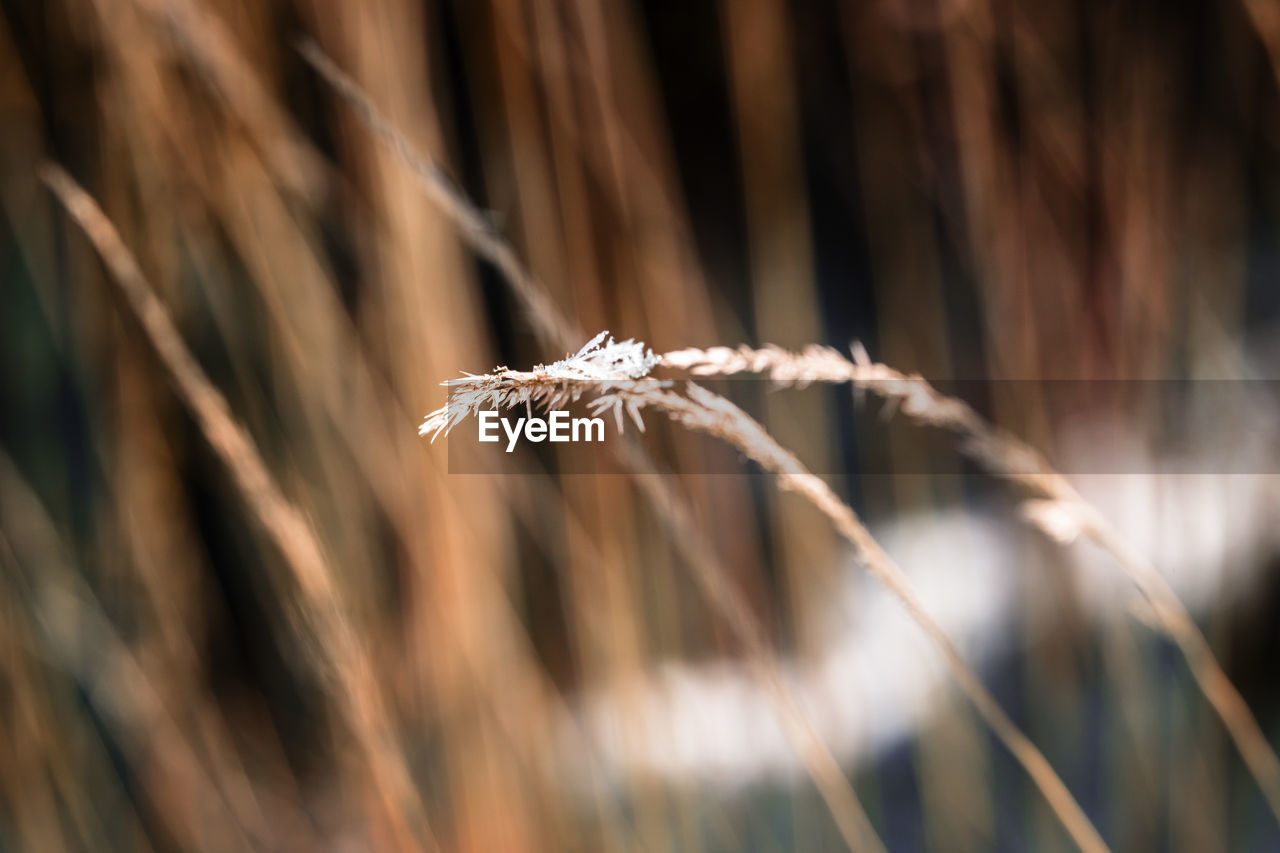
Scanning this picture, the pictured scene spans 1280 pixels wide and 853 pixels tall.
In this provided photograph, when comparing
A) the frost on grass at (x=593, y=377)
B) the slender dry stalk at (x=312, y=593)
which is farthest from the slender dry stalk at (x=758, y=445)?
the slender dry stalk at (x=312, y=593)

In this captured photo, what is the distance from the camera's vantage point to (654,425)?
55 cm

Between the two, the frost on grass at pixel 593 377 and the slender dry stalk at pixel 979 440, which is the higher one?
the frost on grass at pixel 593 377

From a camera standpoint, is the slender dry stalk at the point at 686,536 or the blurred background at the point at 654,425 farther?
the blurred background at the point at 654,425

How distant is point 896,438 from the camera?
583 millimetres

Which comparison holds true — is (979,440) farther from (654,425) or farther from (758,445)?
(654,425)

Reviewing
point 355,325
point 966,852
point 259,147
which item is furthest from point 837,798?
point 259,147

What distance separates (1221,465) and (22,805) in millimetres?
1050

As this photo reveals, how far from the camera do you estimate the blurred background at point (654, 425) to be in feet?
1.74

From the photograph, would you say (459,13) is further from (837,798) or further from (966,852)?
(966,852)

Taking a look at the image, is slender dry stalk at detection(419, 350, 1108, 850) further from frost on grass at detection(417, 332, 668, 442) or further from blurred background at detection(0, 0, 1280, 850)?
blurred background at detection(0, 0, 1280, 850)

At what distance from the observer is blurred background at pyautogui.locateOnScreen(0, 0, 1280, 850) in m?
0.53

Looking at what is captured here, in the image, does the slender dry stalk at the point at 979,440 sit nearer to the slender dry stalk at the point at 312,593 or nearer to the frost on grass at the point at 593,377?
the frost on grass at the point at 593,377

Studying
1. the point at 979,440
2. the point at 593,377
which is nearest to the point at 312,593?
the point at 593,377

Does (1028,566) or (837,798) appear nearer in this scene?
(837,798)
